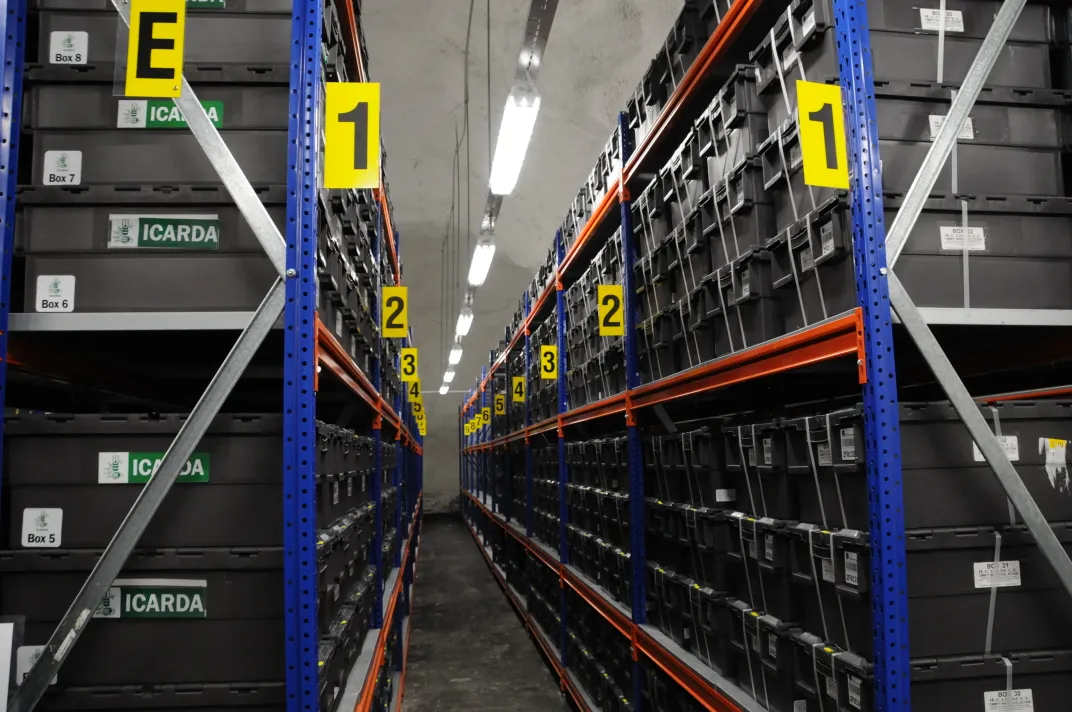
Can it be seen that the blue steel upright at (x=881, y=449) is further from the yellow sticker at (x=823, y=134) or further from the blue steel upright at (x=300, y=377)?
the blue steel upright at (x=300, y=377)

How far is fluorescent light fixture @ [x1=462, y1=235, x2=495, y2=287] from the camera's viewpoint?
7.77m

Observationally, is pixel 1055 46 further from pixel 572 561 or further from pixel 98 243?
pixel 572 561

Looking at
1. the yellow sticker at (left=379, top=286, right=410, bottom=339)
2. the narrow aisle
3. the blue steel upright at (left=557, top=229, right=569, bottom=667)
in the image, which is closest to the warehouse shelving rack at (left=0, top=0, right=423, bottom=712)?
the yellow sticker at (left=379, top=286, right=410, bottom=339)

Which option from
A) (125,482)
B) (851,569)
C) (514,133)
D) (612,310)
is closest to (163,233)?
(125,482)

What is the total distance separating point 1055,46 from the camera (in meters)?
2.26

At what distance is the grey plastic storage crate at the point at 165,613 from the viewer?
6.52 ft

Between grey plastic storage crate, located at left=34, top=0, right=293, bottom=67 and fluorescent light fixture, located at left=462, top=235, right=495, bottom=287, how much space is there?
17.8ft

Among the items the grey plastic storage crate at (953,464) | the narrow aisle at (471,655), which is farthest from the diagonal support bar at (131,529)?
the narrow aisle at (471,655)

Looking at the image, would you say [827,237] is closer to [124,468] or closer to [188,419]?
[188,419]

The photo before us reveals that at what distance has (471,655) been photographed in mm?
6859

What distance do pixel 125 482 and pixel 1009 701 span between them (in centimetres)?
239

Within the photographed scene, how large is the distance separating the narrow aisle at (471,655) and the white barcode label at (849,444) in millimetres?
4092

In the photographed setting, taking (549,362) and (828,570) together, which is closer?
(828,570)

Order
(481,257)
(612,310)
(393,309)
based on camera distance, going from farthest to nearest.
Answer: (481,257) → (393,309) → (612,310)
